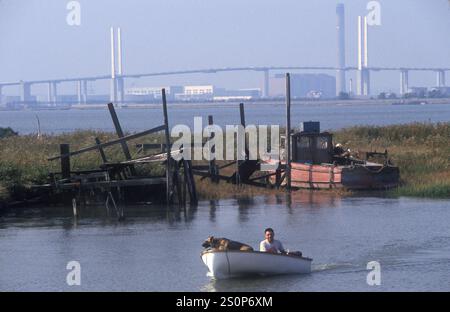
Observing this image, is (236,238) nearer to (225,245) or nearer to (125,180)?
(125,180)

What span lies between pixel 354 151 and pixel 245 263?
80.4 feet

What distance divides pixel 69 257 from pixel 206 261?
239 inches

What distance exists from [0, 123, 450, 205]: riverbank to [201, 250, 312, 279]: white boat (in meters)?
14.7

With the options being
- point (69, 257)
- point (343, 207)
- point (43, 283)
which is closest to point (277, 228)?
point (343, 207)

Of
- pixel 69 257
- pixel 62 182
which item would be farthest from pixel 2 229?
pixel 69 257

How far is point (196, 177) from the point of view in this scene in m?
47.1

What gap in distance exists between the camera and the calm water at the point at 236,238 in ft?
93.0

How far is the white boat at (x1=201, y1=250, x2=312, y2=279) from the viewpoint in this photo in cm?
2742

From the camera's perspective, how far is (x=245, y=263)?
27.5 m

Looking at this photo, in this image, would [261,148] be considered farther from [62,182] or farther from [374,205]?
[62,182]

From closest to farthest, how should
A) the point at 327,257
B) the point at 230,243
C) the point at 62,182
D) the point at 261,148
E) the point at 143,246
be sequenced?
the point at 230,243
the point at 327,257
the point at 143,246
the point at 62,182
the point at 261,148

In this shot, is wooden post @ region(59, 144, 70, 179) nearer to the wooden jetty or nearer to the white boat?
the wooden jetty

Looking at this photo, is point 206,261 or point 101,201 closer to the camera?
point 206,261

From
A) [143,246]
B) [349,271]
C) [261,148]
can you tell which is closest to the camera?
[349,271]
